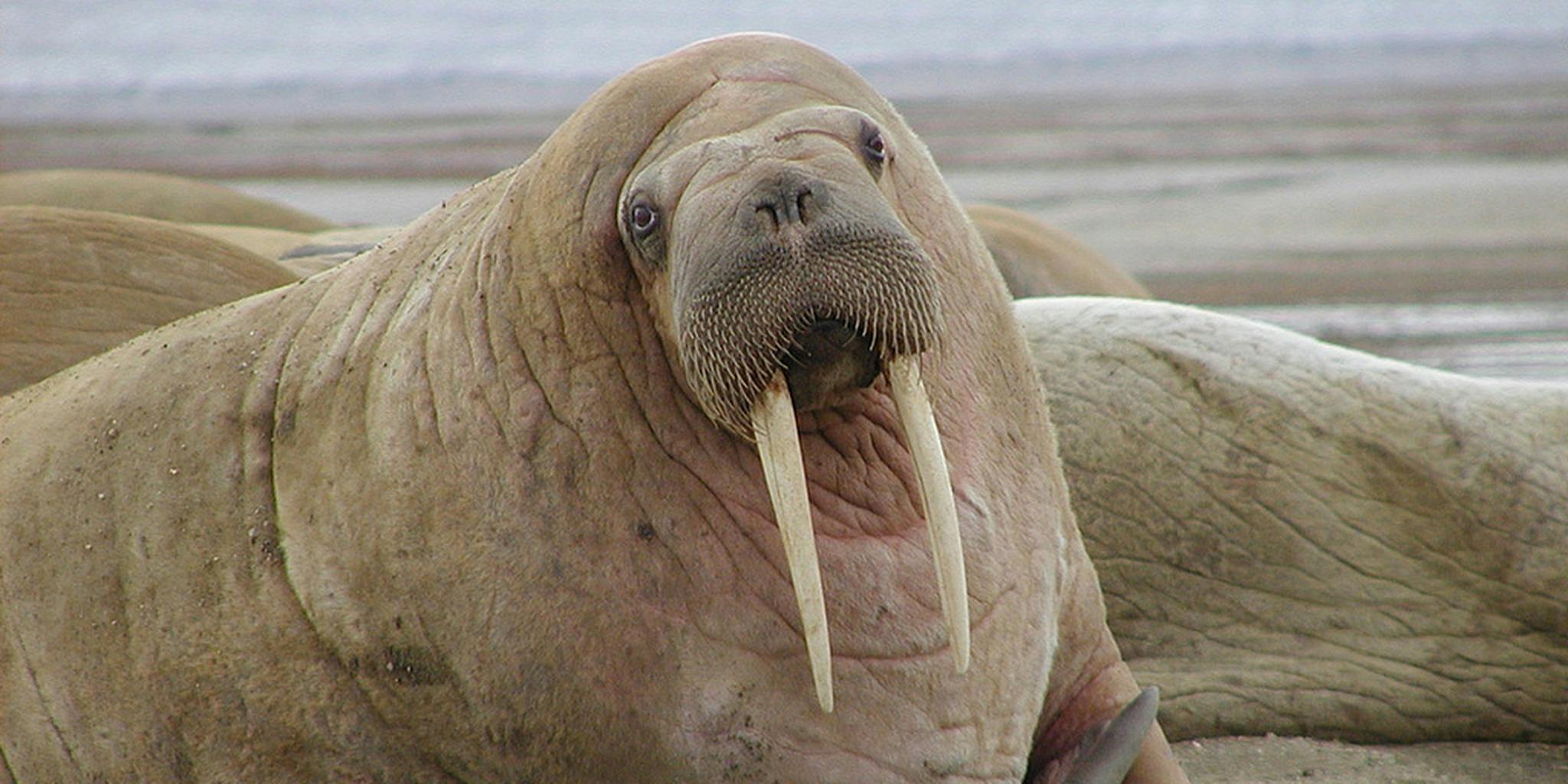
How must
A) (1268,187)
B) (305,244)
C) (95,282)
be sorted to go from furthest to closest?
(1268,187), (305,244), (95,282)

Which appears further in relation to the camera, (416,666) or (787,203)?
(416,666)

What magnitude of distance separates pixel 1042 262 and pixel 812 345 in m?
4.23

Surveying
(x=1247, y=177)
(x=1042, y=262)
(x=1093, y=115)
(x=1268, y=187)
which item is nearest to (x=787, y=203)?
(x=1042, y=262)

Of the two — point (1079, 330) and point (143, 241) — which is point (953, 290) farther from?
point (143, 241)

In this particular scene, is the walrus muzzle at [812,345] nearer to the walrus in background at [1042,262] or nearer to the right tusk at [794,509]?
the right tusk at [794,509]

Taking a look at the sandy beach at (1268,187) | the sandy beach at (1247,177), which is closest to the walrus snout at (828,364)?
the sandy beach at (1268,187)

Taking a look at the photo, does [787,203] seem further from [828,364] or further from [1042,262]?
[1042,262]

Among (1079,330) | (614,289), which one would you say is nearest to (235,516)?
(614,289)

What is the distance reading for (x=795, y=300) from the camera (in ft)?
8.59

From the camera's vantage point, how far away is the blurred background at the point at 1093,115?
12984 millimetres

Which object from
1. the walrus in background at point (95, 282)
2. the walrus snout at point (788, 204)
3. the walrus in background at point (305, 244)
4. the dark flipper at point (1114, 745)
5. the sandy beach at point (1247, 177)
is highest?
the walrus snout at point (788, 204)

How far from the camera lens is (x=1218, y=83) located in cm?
3581

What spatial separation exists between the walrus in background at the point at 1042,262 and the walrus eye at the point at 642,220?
3.75 meters

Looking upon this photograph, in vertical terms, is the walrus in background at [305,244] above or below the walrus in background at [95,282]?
below
